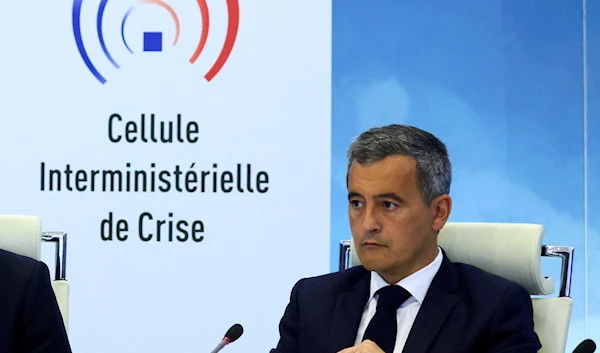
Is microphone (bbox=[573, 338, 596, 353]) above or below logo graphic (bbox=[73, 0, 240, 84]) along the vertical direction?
below

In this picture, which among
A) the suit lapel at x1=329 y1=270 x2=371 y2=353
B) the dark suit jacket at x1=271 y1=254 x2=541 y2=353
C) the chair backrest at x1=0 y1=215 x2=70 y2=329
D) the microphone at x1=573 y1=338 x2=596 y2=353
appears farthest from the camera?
the chair backrest at x1=0 y1=215 x2=70 y2=329

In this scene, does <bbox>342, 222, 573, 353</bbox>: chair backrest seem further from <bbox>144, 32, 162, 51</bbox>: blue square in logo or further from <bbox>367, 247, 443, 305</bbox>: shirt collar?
<bbox>144, 32, 162, 51</bbox>: blue square in logo

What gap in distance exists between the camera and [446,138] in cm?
371

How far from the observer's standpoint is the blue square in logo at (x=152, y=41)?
12.6 ft

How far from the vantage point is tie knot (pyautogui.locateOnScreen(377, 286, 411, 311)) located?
7.00 feet

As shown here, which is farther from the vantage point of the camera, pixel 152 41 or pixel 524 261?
pixel 152 41

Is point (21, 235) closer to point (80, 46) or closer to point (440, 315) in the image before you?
point (440, 315)

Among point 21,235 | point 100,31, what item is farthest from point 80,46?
point 21,235

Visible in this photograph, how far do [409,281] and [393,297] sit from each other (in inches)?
2.2

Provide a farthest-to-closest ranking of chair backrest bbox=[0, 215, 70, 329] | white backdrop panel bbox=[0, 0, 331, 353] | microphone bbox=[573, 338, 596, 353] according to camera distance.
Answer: white backdrop panel bbox=[0, 0, 331, 353], chair backrest bbox=[0, 215, 70, 329], microphone bbox=[573, 338, 596, 353]

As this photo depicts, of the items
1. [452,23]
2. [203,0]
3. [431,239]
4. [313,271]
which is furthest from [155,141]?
[431,239]

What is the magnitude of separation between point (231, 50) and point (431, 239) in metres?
1.92

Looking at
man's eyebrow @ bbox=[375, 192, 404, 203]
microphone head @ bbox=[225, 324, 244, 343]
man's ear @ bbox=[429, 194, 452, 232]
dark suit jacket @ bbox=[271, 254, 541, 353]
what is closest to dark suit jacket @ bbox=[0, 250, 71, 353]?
microphone head @ bbox=[225, 324, 244, 343]

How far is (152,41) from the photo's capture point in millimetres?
3836
